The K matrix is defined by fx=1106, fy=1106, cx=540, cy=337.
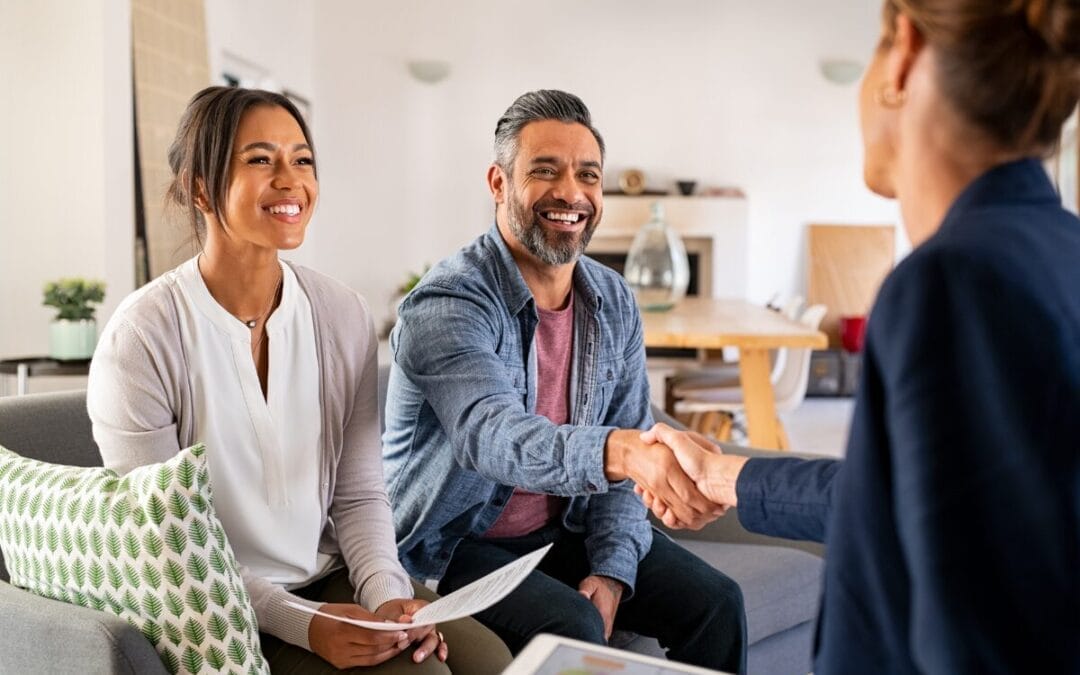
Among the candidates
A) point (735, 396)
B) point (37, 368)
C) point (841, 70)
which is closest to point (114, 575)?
point (37, 368)

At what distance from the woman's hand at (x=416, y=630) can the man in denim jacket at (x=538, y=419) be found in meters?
0.22

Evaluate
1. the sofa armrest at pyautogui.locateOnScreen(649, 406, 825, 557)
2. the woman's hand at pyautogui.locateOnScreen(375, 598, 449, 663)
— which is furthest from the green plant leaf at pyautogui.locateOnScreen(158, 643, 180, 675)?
the sofa armrest at pyautogui.locateOnScreen(649, 406, 825, 557)

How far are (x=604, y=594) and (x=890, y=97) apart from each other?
1181mm

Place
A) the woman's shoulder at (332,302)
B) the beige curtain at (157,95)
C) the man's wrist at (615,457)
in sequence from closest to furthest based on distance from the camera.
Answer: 1. the man's wrist at (615,457)
2. the woman's shoulder at (332,302)
3. the beige curtain at (157,95)

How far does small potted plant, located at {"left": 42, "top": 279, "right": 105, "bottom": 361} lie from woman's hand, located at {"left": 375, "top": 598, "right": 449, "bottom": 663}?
9.02 ft

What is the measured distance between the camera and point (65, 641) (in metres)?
1.27

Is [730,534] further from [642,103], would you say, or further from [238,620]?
[642,103]

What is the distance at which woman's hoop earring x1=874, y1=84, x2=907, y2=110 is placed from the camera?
854mm

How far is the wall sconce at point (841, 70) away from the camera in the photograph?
8.06 meters

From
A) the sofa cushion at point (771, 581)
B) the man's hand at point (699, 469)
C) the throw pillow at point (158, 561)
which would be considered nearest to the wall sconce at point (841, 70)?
the sofa cushion at point (771, 581)

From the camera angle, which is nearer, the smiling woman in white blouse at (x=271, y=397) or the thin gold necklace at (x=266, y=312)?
the smiling woman in white blouse at (x=271, y=397)

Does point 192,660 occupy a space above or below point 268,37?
below

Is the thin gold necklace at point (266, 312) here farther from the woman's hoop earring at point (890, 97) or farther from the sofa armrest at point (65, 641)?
the woman's hoop earring at point (890, 97)

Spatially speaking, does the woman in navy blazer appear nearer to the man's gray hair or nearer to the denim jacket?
the denim jacket
